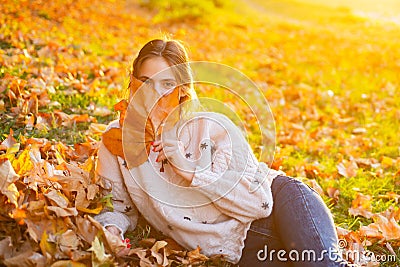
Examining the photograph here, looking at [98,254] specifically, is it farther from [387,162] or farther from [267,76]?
[267,76]

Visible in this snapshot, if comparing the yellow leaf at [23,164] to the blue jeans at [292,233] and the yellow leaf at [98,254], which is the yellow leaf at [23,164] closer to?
the yellow leaf at [98,254]

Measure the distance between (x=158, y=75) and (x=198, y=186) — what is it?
51cm

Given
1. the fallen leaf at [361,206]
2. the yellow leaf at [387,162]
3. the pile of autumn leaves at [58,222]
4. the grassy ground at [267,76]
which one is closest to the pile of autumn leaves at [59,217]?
the pile of autumn leaves at [58,222]

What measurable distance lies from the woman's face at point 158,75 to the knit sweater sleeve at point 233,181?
282mm

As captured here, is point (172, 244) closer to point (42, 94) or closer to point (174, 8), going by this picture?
point (42, 94)

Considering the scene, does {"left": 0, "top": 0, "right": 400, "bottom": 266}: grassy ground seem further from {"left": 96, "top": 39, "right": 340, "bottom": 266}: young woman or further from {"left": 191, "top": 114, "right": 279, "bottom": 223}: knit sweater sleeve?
{"left": 191, "top": 114, "right": 279, "bottom": 223}: knit sweater sleeve

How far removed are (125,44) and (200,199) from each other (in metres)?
4.82

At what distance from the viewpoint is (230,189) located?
2062mm

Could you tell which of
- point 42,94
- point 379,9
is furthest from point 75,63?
point 379,9

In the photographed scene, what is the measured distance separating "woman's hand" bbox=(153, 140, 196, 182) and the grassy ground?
22.8 inches

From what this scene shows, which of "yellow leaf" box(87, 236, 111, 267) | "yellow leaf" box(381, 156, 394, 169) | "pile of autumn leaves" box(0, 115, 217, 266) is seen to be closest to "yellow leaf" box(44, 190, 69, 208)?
"pile of autumn leaves" box(0, 115, 217, 266)

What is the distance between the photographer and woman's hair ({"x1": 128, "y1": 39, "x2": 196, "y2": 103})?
2119 millimetres

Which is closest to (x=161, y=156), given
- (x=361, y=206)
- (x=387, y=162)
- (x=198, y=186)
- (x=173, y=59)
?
(x=198, y=186)

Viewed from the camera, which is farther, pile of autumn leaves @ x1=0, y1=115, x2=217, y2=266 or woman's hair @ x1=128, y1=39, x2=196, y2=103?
woman's hair @ x1=128, y1=39, x2=196, y2=103
